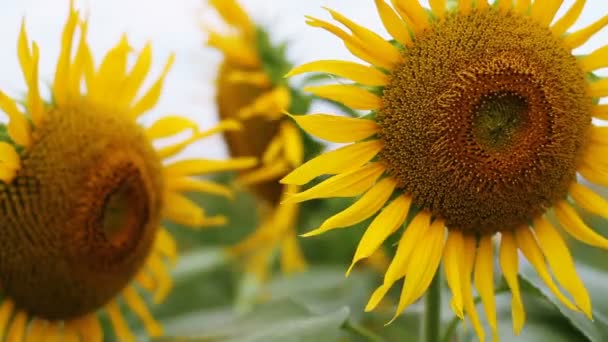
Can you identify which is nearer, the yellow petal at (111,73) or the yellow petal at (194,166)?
the yellow petal at (111,73)

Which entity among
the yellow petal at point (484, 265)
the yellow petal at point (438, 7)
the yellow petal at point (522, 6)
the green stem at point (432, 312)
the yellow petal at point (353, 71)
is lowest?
the green stem at point (432, 312)

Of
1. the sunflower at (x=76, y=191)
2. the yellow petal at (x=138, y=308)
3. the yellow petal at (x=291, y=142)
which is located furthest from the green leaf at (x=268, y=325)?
the yellow petal at (x=291, y=142)

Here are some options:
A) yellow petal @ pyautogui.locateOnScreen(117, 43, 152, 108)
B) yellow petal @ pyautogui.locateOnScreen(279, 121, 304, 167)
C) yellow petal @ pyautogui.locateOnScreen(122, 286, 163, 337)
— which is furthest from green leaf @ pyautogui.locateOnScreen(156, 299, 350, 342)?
yellow petal @ pyautogui.locateOnScreen(117, 43, 152, 108)

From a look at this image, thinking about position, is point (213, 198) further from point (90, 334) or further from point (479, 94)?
point (479, 94)

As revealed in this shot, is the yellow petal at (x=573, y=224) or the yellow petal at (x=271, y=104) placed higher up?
the yellow petal at (x=271, y=104)

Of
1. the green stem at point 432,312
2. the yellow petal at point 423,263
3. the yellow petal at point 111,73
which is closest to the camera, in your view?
the yellow petal at point 423,263

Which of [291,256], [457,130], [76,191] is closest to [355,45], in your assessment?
[457,130]

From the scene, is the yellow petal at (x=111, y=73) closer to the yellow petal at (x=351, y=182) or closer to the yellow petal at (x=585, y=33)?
the yellow petal at (x=351, y=182)
